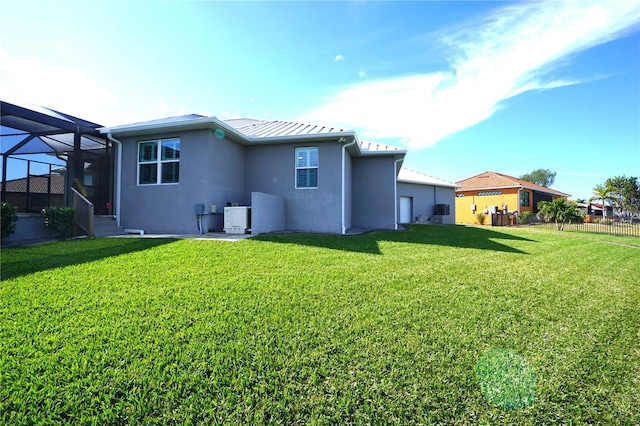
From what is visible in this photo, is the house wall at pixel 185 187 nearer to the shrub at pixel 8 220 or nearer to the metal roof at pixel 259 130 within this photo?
the metal roof at pixel 259 130

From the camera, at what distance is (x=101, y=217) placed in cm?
888

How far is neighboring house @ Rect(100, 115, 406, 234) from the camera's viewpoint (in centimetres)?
854

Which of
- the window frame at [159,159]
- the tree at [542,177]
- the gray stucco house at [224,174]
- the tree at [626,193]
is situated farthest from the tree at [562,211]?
the tree at [542,177]

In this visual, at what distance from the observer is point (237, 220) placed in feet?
27.2

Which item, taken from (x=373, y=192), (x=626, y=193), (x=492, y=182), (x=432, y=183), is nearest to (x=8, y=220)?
(x=373, y=192)

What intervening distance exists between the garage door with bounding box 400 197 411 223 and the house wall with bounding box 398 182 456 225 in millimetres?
288

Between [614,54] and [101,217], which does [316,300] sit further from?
[614,54]

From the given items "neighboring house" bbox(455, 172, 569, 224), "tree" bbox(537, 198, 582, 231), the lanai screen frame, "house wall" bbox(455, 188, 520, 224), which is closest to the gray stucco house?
the lanai screen frame

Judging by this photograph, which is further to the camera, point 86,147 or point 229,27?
point 86,147

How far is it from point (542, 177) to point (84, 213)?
65.8 metres

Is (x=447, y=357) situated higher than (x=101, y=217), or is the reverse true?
(x=101, y=217)

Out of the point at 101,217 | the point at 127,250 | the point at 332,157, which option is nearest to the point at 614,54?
the point at 332,157

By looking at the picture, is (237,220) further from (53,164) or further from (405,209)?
(405,209)

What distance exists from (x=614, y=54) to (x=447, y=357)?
492 inches
